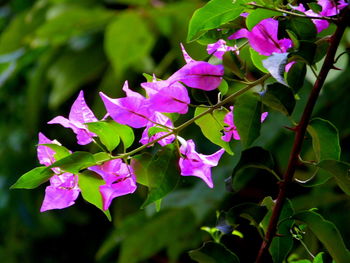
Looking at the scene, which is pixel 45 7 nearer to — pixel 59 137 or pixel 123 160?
pixel 59 137

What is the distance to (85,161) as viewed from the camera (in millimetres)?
279

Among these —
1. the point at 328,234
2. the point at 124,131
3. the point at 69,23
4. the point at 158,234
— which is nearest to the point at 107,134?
the point at 124,131

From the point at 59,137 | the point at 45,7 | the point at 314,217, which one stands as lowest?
the point at 59,137

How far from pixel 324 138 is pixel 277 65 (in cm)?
5

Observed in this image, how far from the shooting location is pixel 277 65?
0.25m

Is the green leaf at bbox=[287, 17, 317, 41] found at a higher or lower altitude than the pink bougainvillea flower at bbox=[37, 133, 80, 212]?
higher

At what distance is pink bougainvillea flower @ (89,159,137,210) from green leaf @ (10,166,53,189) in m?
0.02

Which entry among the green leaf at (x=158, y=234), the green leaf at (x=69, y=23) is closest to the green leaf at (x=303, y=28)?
the green leaf at (x=158, y=234)

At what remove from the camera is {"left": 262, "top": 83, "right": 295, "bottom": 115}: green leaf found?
0.27m

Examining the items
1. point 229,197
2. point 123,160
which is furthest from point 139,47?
point 123,160

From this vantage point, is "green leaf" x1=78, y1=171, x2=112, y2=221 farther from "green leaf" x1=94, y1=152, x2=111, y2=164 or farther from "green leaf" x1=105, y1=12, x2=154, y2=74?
"green leaf" x1=105, y1=12, x2=154, y2=74

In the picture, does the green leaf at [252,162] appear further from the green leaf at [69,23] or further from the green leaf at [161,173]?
the green leaf at [69,23]

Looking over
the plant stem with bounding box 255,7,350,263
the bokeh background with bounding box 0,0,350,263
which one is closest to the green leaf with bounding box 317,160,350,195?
the plant stem with bounding box 255,7,350,263

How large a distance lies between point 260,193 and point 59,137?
61 centimetres
